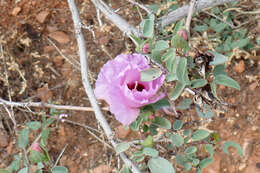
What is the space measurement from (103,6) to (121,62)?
1.40ft

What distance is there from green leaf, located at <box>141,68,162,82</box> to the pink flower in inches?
1.5

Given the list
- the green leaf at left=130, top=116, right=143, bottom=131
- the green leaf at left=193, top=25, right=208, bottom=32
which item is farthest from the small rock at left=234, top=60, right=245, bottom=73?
the green leaf at left=130, top=116, right=143, bottom=131

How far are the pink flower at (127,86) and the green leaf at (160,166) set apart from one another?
0.45ft

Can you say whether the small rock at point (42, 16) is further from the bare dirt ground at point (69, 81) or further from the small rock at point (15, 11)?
the small rock at point (15, 11)

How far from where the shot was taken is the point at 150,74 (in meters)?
0.85

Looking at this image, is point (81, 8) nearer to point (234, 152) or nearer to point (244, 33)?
point (244, 33)

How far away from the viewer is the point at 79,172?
1721mm

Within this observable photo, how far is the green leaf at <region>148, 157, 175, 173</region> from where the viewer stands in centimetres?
90

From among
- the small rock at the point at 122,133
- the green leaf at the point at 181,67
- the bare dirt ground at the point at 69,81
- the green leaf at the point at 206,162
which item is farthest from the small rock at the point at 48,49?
the green leaf at the point at 181,67

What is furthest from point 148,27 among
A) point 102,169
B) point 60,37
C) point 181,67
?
point 60,37

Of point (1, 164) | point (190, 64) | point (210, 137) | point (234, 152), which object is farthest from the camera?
point (1, 164)

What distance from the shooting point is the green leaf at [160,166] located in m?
0.90

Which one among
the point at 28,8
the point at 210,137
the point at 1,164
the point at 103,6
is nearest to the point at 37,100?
the point at 1,164

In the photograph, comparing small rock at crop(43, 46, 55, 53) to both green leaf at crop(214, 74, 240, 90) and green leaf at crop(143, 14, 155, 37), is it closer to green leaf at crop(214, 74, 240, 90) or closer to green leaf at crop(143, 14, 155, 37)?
green leaf at crop(143, 14, 155, 37)
